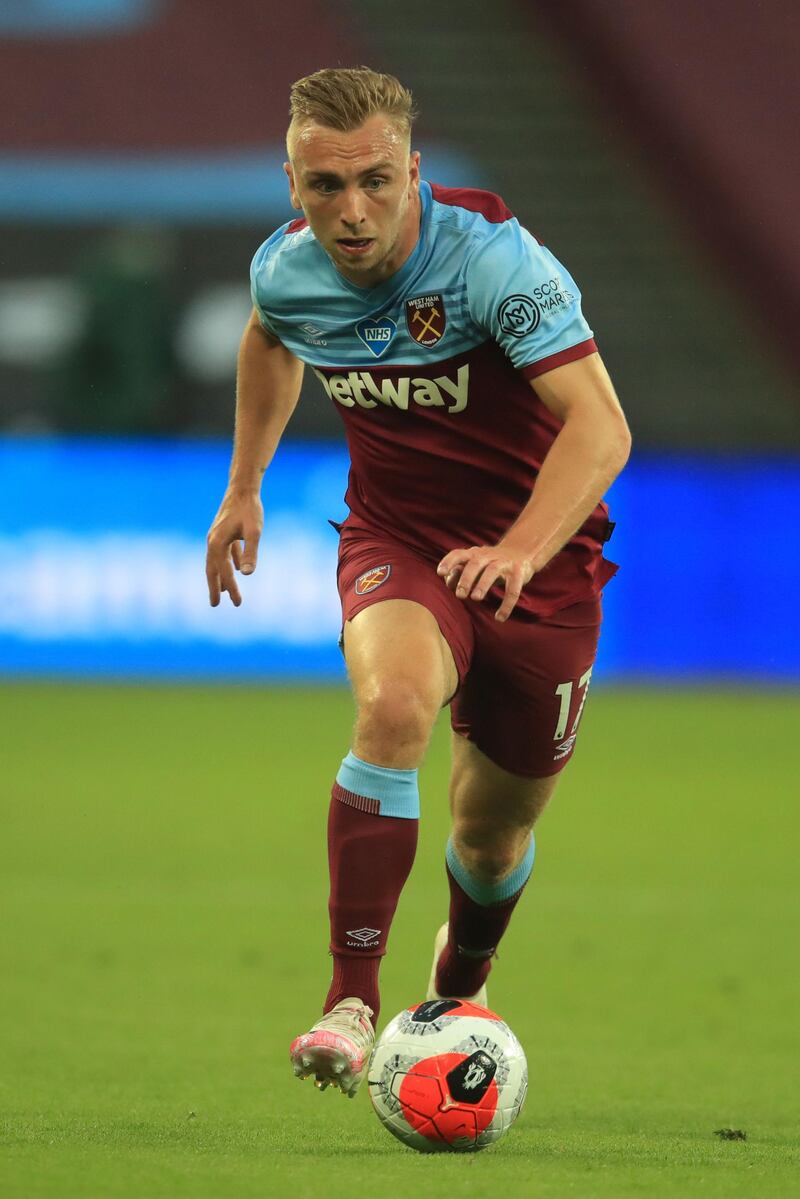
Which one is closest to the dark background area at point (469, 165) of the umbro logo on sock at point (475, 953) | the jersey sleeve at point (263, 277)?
the umbro logo on sock at point (475, 953)

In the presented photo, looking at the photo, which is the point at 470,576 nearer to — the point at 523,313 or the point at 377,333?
the point at 523,313

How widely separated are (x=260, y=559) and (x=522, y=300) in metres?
9.77

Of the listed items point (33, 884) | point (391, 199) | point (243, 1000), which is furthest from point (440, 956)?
point (33, 884)

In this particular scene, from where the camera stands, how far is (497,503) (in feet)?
15.2

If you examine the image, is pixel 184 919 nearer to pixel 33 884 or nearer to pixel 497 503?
pixel 33 884

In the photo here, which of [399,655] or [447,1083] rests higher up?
[399,655]

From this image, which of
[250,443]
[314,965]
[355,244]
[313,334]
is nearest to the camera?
[355,244]

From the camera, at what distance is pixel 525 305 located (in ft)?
13.6

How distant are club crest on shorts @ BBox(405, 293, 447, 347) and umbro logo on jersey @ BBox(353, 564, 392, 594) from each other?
49cm

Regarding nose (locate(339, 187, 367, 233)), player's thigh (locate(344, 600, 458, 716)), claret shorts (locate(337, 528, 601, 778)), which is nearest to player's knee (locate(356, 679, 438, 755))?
player's thigh (locate(344, 600, 458, 716))

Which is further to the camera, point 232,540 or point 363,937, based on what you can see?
point 232,540

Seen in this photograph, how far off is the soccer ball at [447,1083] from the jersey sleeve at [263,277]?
161cm

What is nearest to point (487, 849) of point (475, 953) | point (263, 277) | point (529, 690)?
point (475, 953)

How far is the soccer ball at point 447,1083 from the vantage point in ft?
13.0
